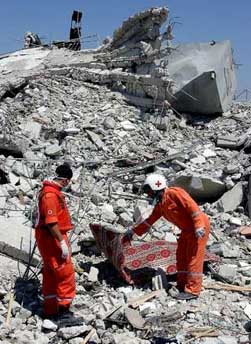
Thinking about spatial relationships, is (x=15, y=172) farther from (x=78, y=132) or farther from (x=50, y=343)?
(x=50, y=343)

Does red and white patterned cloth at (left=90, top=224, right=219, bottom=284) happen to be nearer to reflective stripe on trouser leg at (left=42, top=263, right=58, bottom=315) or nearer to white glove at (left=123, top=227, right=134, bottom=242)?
white glove at (left=123, top=227, right=134, bottom=242)

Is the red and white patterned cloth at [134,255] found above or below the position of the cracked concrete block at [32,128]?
below

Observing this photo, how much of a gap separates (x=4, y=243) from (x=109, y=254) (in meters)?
1.21

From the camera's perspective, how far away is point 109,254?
6406 mm

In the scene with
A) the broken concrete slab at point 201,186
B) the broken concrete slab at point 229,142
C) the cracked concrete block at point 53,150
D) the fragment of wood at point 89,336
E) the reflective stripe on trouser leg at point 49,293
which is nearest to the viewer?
the fragment of wood at point 89,336

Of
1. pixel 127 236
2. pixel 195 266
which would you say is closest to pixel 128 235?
pixel 127 236

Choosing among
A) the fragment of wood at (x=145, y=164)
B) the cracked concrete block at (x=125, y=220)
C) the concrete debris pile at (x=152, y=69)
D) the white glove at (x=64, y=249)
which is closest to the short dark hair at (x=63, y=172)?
the white glove at (x=64, y=249)

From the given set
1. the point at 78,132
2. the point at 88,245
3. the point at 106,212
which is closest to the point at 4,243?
the point at 88,245

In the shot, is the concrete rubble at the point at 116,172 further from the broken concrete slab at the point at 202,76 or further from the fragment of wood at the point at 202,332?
the broken concrete slab at the point at 202,76

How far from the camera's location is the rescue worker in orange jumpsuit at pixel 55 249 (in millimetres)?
5125

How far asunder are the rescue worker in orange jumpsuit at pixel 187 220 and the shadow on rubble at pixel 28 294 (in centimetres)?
137

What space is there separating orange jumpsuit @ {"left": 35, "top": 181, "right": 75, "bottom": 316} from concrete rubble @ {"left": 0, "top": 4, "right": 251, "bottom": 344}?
262mm

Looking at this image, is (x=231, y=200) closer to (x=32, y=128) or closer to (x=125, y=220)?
(x=125, y=220)

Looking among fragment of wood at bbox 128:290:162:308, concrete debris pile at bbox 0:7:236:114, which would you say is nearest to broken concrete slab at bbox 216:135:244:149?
concrete debris pile at bbox 0:7:236:114
